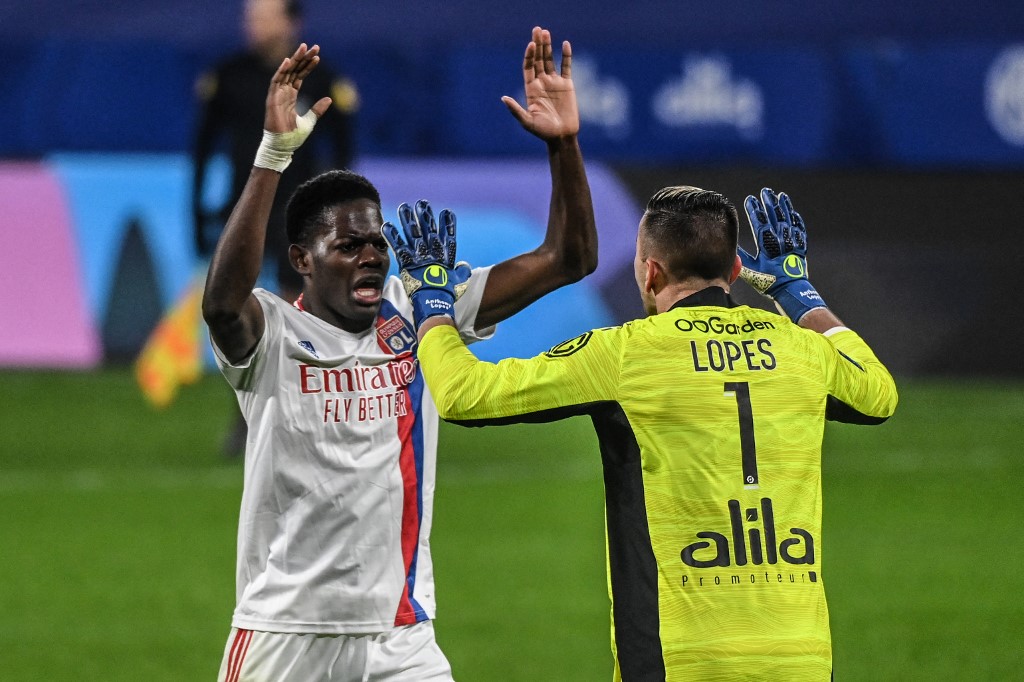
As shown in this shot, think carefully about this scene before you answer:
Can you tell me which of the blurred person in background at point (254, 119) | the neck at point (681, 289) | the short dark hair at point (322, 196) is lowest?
the neck at point (681, 289)

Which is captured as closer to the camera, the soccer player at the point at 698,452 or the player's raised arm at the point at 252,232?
the soccer player at the point at 698,452

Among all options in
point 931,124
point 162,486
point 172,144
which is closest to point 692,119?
point 931,124

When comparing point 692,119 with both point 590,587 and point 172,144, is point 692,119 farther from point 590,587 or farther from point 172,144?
point 590,587

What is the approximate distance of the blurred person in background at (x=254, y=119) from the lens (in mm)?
10977

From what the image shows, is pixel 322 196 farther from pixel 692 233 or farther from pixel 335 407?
pixel 692 233

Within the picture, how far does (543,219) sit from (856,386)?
9149 millimetres

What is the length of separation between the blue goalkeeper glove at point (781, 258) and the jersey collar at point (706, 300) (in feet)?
1.33

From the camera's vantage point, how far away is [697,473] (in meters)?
3.53

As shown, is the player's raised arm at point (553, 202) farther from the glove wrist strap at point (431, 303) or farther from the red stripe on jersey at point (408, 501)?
the glove wrist strap at point (431, 303)

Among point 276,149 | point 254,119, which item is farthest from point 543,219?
point 276,149

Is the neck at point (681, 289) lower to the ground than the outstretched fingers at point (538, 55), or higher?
lower

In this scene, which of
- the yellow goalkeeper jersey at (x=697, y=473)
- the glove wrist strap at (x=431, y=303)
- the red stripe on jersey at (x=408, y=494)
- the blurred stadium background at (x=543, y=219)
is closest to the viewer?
the yellow goalkeeper jersey at (x=697, y=473)

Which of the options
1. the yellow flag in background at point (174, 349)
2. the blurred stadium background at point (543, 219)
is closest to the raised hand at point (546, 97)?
the blurred stadium background at point (543, 219)

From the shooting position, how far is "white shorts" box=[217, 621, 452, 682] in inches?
158
